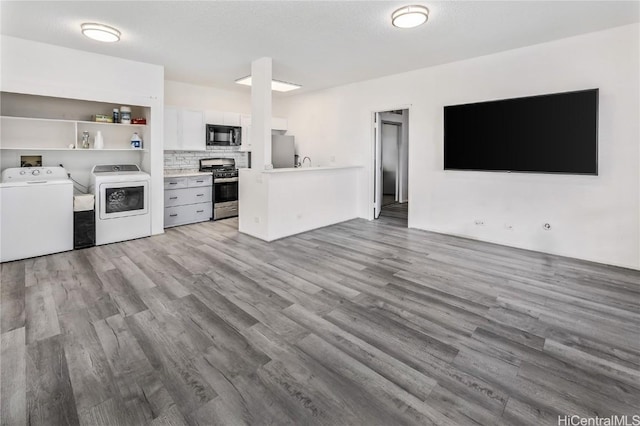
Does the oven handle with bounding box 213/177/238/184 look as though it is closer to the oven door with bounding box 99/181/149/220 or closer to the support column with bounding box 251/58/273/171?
the oven door with bounding box 99/181/149/220

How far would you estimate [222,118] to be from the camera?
21.9 feet

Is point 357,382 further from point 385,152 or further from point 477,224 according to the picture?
point 385,152

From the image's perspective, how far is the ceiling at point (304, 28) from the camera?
3172 millimetres

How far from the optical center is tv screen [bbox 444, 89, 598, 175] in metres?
3.82

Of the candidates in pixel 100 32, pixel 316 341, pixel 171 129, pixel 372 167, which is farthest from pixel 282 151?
pixel 316 341

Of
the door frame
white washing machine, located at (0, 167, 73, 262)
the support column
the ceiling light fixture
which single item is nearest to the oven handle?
the support column

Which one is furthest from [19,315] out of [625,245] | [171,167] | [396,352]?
[625,245]

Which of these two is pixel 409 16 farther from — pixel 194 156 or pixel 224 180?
pixel 194 156

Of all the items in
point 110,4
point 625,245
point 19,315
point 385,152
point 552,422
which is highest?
point 110,4

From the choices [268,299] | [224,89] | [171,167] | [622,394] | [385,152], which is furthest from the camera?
[385,152]

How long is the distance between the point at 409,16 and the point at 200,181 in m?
4.50

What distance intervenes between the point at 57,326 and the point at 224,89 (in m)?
5.72

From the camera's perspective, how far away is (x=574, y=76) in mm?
3947

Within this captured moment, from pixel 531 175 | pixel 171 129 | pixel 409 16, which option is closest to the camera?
pixel 409 16
